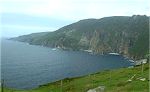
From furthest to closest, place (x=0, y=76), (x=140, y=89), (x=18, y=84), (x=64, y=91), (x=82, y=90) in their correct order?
1. (x=0, y=76)
2. (x=18, y=84)
3. (x=64, y=91)
4. (x=82, y=90)
5. (x=140, y=89)

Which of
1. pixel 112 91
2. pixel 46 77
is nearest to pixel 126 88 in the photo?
pixel 112 91

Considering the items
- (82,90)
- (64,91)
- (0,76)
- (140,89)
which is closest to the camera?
(140,89)

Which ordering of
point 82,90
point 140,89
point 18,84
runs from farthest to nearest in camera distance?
point 18,84, point 82,90, point 140,89

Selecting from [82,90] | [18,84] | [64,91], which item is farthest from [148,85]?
[18,84]

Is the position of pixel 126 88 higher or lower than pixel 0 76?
higher

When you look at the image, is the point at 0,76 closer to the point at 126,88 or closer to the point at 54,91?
the point at 54,91

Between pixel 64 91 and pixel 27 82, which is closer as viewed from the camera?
pixel 64 91

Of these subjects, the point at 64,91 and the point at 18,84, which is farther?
the point at 18,84

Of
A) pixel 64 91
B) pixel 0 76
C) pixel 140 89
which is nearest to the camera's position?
pixel 140 89

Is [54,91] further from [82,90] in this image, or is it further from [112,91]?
[112,91]
